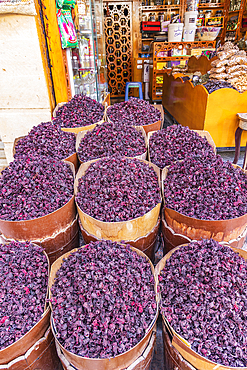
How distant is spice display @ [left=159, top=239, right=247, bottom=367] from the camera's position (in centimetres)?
93

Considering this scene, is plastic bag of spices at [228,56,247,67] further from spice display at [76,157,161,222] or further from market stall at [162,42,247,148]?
spice display at [76,157,161,222]

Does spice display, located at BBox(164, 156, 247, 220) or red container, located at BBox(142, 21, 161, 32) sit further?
red container, located at BBox(142, 21, 161, 32)

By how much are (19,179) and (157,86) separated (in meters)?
6.50

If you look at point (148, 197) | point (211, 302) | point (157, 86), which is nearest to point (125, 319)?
point (211, 302)

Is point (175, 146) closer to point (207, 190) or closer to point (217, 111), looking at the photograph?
point (207, 190)

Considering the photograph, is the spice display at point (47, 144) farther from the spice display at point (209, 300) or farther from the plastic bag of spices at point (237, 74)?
the plastic bag of spices at point (237, 74)

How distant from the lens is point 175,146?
1.94 metres

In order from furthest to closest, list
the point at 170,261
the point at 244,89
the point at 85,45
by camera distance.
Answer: the point at 85,45 < the point at 244,89 < the point at 170,261

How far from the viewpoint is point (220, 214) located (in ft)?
4.47

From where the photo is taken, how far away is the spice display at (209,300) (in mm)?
932

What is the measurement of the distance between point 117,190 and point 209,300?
2.42 ft

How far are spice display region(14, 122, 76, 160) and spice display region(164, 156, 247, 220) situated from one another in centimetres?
90

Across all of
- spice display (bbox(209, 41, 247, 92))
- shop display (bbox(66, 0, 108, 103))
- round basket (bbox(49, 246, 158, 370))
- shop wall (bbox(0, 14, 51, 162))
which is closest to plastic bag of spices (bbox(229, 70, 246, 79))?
spice display (bbox(209, 41, 247, 92))

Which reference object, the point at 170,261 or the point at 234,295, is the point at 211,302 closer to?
the point at 234,295
